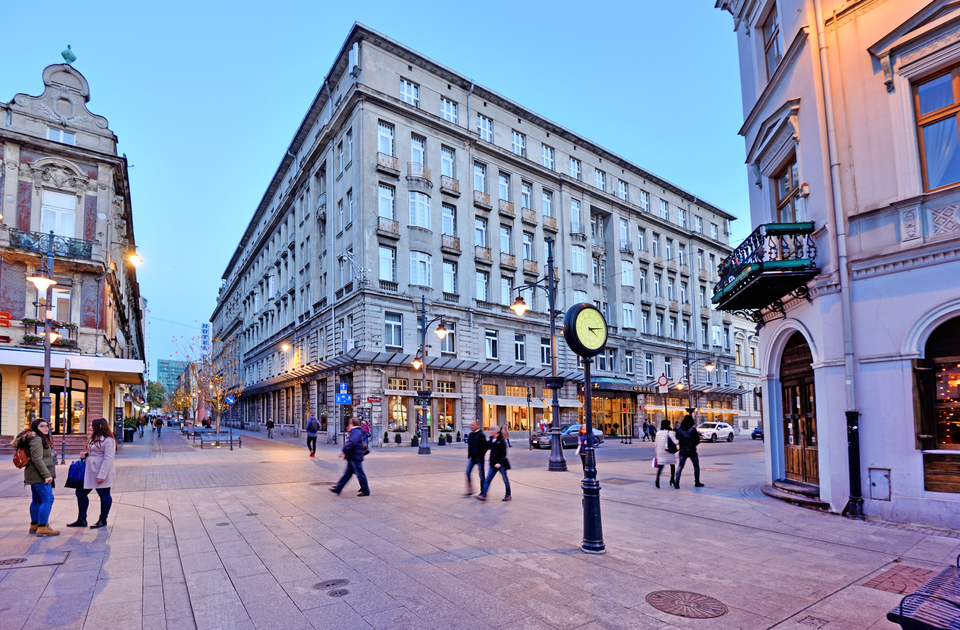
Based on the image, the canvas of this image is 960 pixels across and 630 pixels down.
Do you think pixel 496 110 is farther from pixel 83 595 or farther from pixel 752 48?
pixel 83 595

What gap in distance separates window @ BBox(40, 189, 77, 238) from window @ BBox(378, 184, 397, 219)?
1562 centimetres

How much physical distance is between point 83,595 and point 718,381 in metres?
61.4

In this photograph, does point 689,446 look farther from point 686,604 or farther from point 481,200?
point 481,200

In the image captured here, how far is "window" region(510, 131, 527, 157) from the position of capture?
44625mm

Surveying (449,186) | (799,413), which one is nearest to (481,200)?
(449,186)

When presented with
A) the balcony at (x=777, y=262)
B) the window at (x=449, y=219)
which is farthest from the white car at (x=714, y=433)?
the balcony at (x=777, y=262)

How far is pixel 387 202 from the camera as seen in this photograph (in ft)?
122

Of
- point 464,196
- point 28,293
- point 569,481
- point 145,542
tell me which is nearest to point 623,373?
point 464,196

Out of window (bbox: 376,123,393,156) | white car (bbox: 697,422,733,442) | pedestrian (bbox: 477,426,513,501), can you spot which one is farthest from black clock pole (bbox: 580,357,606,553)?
white car (bbox: 697,422,733,442)

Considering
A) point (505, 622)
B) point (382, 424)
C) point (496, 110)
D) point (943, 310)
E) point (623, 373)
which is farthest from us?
point (623, 373)

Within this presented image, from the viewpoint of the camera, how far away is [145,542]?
8.14 m

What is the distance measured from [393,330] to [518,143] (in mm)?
18426

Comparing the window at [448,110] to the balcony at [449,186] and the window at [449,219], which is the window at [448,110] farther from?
the window at [449,219]

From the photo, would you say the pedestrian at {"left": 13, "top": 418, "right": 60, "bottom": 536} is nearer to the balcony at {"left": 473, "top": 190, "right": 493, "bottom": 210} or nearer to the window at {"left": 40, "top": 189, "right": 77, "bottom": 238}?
the window at {"left": 40, "top": 189, "right": 77, "bottom": 238}
